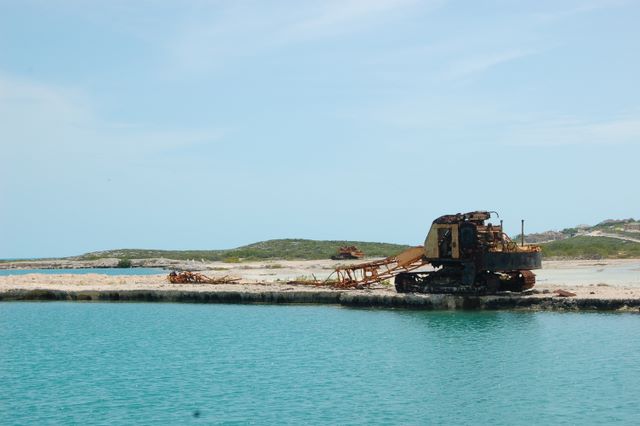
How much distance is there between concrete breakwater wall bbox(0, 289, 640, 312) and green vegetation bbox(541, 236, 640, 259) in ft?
142

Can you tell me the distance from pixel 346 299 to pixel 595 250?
47812 millimetres

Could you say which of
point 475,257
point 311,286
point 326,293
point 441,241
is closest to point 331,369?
point 475,257

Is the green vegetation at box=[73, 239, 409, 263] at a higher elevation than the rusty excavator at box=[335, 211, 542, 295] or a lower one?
higher

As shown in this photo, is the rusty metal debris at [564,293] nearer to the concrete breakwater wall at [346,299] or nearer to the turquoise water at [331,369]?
the concrete breakwater wall at [346,299]

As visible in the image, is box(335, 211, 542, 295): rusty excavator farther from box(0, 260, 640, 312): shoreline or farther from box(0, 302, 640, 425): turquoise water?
box(0, 302, 640, 425): turquoise water

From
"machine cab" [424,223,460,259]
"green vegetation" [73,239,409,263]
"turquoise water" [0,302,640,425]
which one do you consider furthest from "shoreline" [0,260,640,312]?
"green vegetation" [73,239,409,263]

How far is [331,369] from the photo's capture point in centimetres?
2452

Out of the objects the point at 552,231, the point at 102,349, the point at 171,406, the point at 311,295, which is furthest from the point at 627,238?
the point at 171,406

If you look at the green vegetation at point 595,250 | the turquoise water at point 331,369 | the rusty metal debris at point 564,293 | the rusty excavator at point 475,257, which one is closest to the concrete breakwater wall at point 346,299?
the rusty metal debris at point 564,293

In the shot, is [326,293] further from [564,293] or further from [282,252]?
[282,252]

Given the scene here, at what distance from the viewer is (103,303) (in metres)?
48.2

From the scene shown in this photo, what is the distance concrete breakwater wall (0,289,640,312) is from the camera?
1337 inches

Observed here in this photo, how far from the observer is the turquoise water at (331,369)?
62.8ft

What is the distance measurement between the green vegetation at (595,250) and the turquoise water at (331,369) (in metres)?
46.2
